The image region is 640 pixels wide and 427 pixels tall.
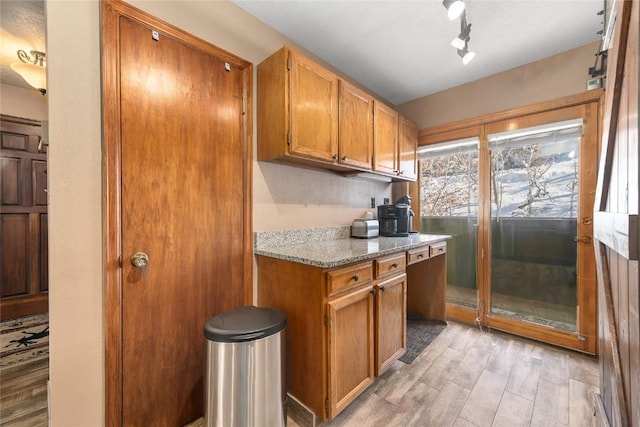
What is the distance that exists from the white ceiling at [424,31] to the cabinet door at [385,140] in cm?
47

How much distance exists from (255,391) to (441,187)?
2.79 meters

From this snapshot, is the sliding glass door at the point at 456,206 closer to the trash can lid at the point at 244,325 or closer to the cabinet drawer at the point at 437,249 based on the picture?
the cabinet drawer at the point at 437,249

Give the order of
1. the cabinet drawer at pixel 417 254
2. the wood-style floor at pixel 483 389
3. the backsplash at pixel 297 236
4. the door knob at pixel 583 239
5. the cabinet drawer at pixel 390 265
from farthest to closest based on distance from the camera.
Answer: the door knob at pixel 583 239 → the cabinet drawer at pixel 417 254 → the backsplash at pixel 297 236 → the cabinet drawer at pixel 390 265 → the wood-style floor at pixel 483 389

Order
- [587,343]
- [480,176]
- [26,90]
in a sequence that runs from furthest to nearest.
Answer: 1. [480,176]
2. [587,343]
3. [26,90]

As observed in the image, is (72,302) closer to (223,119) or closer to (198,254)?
(198,254)

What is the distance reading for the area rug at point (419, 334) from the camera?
7.23ft

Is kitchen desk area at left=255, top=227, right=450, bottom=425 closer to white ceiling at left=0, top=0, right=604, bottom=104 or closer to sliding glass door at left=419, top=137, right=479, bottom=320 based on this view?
sliding glass door at left=419, top=137, right=479, bottom=320

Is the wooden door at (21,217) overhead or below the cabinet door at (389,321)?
overhead

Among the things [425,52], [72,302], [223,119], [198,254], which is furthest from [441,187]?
[72,302]

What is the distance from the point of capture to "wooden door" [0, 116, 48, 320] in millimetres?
1566

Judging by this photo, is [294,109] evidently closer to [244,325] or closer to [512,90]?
[244,325]

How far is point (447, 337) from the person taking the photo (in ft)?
8.18

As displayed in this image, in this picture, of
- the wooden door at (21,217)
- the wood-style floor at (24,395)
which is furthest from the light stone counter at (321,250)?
the wood-style floor at (24,395)

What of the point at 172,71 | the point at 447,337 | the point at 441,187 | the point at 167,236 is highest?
the point at 172,71
